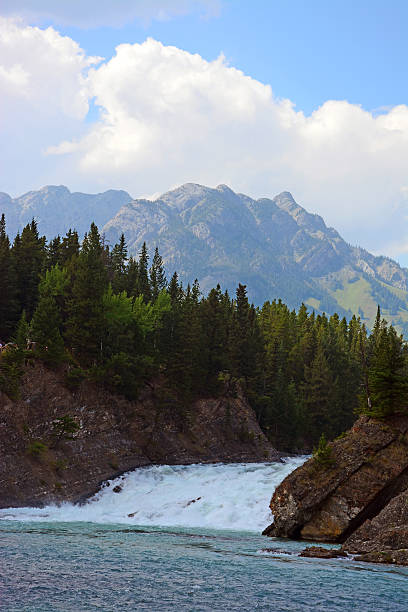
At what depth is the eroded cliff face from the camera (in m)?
56.2

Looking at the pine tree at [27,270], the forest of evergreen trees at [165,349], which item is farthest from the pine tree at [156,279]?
the pine tree at [27,270]

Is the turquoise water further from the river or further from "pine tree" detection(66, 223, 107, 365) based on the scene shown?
"pine tree" detection(66, 223, 107, 365)

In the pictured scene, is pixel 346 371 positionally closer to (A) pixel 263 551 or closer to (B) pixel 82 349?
(B) pixel 82 349

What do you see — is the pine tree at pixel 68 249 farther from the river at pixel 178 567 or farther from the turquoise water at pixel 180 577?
the turquoise water at pixel 180 577

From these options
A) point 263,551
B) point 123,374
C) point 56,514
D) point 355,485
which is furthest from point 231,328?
point 263,551

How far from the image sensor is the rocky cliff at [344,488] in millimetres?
39125

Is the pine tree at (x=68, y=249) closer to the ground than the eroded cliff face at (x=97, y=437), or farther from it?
farther from it

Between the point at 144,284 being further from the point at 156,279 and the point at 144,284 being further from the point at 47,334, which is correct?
the point at 47,334

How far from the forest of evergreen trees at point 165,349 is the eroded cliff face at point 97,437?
81.9 inches

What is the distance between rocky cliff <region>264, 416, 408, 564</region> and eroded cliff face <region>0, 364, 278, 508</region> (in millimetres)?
24503

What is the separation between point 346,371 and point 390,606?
121m

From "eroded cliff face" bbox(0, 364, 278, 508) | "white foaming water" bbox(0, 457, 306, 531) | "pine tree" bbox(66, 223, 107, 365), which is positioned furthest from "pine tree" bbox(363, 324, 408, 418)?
"pine tree" bbox(66, 223, 107, 365)

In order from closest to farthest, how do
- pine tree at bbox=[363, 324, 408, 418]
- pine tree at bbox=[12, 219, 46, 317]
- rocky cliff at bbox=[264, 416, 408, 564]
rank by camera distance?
rocky cliff at bbox=[264, 416, 408, 564] < pine tree at bbox=[363, 324, 408, 418] < pine tree at bbox=[12, 219, 46, 317]

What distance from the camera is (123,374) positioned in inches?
3088
